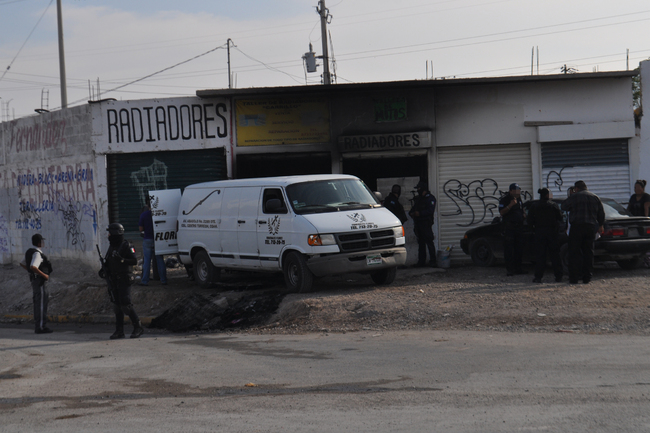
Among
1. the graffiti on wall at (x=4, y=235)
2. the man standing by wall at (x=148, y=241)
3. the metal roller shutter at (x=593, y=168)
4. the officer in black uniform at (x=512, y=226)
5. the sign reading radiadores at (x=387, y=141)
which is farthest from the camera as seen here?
the graffiti on wall at (x=4, y=235)

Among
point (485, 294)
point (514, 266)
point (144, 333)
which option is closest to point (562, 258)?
point (514, 266)

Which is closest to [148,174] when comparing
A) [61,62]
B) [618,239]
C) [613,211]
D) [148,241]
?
[148,241]

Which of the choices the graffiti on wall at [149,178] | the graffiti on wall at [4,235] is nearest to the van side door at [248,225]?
the graffiti on wall at [149,178]

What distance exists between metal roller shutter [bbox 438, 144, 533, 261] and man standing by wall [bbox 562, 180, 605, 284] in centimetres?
476

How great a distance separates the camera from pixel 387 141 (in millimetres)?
16562

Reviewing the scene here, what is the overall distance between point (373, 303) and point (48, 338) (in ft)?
17.2

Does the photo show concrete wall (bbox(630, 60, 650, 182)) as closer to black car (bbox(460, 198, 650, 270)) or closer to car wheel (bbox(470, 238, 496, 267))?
black car (bbox(460, 198, 650, 270))

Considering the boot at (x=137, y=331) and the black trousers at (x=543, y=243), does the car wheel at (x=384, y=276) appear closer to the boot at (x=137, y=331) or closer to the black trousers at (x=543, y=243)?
the black trousers at (x=543, y=243)

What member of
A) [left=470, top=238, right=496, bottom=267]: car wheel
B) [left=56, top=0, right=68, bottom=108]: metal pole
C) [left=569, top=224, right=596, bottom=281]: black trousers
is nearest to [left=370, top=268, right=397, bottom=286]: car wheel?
[left=569, top=224, right=596, bottom=281]: black trousers

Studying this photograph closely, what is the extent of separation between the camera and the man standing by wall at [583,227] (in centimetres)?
1164

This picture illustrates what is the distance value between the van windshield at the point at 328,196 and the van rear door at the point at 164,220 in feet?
11.9

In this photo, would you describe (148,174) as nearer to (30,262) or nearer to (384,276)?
(30,262)

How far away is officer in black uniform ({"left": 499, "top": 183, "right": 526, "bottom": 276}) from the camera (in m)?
13.0

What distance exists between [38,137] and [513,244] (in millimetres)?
13538
